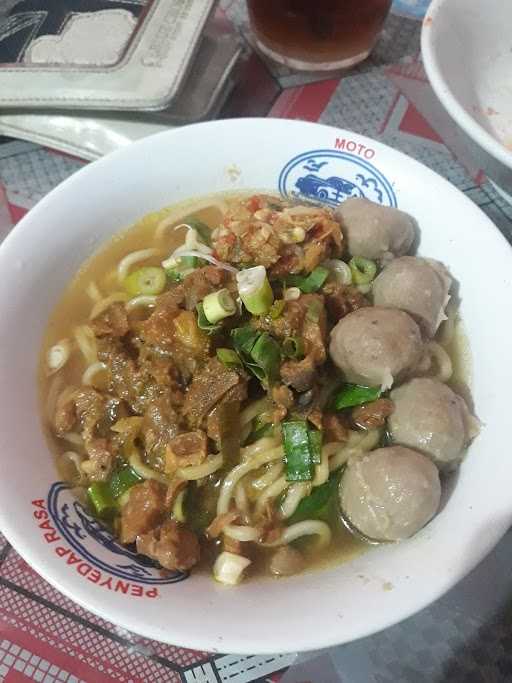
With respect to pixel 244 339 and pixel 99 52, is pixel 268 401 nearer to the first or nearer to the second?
pixel 244 339

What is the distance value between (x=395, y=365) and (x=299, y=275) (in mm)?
550

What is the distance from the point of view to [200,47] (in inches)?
131

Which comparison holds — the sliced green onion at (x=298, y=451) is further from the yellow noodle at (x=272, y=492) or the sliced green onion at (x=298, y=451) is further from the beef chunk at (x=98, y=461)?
the beef chunk at (x=98, y=461)

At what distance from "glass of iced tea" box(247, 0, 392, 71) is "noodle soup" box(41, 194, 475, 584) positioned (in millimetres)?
1369

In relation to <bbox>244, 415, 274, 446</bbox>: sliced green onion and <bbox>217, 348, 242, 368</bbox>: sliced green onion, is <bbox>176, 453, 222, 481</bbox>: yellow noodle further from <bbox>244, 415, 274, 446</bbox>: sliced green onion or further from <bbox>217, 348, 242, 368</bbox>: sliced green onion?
<bbox>217, 348, 242, 368</bbox>: sliced green onion

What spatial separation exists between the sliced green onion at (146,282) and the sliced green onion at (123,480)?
724 mm

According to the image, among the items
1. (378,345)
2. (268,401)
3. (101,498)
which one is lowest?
(101,498)

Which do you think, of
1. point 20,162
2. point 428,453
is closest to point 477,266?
point 428,453

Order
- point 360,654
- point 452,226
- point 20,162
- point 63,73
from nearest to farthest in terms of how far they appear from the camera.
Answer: point 360,654
point 452,226
point 63,73
point 20,162

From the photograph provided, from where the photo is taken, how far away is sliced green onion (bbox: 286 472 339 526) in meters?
2.10

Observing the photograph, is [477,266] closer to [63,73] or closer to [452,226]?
[452,226]

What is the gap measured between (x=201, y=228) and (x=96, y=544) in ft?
4.38

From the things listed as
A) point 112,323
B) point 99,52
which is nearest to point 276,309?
point 112,323

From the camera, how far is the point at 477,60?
313 centimetres
